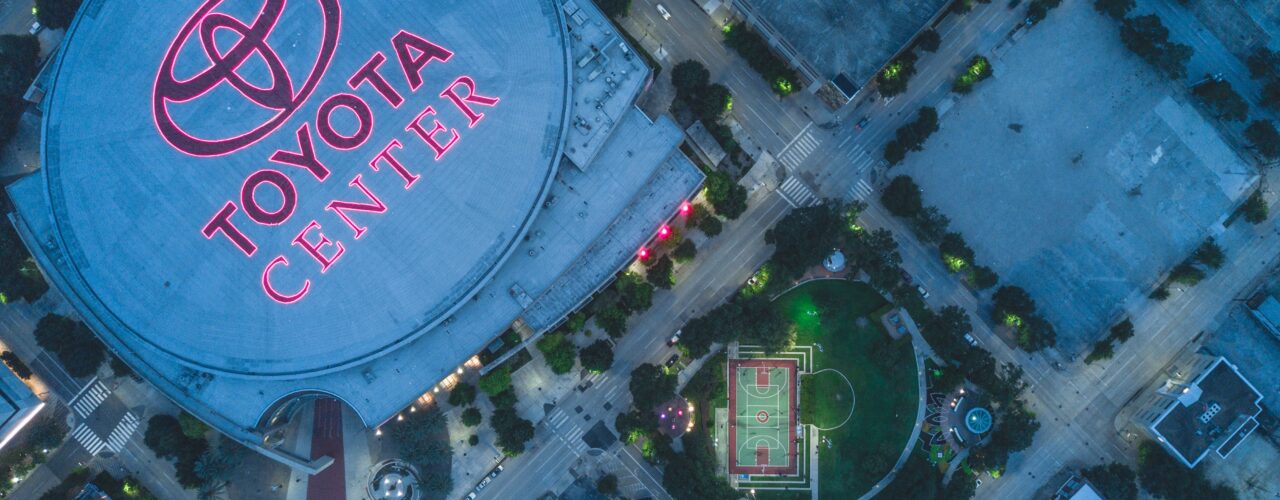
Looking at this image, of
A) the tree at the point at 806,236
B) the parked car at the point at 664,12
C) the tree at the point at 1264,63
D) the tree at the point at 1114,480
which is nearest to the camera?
the tree at the point at 806,236

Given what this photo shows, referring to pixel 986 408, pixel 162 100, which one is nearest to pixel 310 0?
pixel 162 100

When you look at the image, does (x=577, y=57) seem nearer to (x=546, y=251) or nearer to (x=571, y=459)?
(x=546, y=251)

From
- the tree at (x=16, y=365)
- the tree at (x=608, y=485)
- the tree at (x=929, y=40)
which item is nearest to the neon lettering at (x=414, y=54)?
the tree at (x=608, y=485)

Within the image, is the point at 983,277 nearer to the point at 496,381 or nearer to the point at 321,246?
the point at 496,381

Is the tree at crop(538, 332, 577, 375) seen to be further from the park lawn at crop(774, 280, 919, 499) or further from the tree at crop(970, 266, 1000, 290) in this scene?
the tree at crop(970, 266, 1000, 290)

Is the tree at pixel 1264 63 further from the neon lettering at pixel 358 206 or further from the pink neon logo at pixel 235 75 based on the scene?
the pink neon logo at pixel 235 75
